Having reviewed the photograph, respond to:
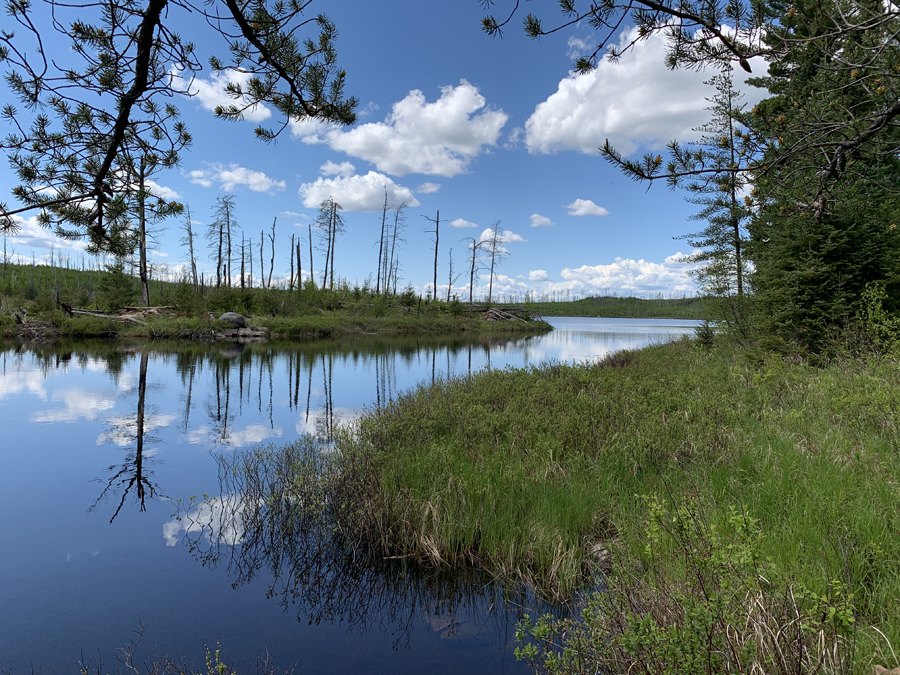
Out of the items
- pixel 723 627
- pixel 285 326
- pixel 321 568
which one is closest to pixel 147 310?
pixel 285 326

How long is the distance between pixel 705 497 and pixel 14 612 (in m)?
6.86

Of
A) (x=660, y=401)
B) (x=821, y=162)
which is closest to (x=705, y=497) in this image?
(x=821, y=162)

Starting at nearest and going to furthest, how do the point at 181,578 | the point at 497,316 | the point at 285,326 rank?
1. the point at 181,578
2. the point at 285,326
3. the point at 497,316

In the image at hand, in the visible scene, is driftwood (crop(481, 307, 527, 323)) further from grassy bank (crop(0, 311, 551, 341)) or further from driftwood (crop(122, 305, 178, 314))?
driftwood (crop(122, 305, 178, 314))

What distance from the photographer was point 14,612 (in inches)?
168

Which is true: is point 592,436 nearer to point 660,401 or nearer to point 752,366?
point 660,401

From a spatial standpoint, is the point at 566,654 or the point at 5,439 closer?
the point at 566,654

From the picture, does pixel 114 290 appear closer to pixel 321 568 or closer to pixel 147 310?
pixel 147 310

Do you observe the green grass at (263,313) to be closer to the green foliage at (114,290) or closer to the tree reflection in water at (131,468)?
the green foliage at (114,290)

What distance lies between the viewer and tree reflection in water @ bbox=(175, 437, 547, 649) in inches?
169

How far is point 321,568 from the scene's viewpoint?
505 cm

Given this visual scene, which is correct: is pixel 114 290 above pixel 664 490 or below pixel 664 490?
above

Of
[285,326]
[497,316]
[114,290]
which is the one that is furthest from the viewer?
[497,316]

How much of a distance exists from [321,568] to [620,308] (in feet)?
586
